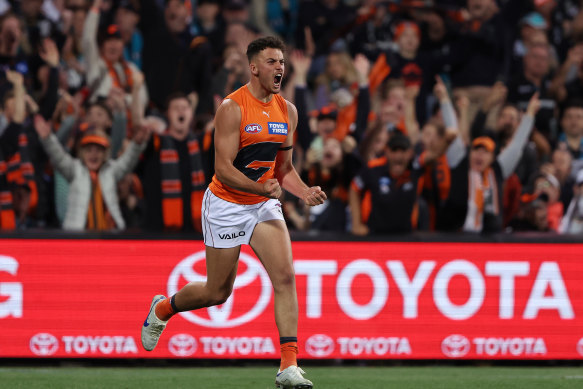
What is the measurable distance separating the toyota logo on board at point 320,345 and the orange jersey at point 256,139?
8.88 ft

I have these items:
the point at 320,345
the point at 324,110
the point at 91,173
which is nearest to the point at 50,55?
the point at 91,173

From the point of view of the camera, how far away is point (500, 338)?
9.20 meters

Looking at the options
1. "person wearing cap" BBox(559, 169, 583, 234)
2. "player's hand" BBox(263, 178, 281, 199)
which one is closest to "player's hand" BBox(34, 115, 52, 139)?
"player's hand" BBox(263, 178, 281, 199)

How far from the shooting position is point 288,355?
6.32 meters

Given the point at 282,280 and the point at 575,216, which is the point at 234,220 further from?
the point at 575,216

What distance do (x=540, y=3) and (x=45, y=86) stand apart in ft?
25.2

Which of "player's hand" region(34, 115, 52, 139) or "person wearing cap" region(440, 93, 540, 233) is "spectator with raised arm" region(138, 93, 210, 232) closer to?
"player's hand" region(34, 115, 52, 139)

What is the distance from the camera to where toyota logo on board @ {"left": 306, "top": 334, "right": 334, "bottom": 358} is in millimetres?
9117

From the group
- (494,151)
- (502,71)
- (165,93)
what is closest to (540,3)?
(502,71)

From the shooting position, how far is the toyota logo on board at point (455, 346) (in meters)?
9.17

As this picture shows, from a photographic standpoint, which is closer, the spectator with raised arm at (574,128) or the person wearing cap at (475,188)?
the person wearing cap at (475,188)

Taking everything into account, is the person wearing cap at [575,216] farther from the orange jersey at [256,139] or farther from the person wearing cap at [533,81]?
the orange jersey at [256,139]

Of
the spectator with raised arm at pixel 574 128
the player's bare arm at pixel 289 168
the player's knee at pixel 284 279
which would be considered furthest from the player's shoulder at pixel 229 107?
the spectator with raised arm at pixel 574 128

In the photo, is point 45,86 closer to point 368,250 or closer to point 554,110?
point 368,250
